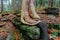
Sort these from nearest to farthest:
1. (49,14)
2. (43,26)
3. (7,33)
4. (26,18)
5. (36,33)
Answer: (36,33), (43,26), (26,18), (7,33), (49,14)

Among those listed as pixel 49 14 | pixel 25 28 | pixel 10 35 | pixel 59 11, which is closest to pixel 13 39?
pixel 10 35

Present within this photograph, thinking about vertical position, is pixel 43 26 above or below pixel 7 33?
above

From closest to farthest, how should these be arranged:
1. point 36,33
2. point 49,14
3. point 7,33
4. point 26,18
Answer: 1. point 36,33
2. point 26,18
3. point 7,33
4. point 49,14

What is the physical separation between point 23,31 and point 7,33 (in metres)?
1.30

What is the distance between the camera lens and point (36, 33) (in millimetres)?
7527

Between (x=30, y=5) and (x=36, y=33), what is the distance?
2.29 metres

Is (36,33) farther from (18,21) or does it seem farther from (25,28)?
(18,21)

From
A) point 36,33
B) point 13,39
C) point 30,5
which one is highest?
point 30,5

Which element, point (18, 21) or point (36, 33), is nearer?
point (36, 33)

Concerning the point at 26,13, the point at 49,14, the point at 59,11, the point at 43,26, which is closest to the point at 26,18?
the point at 26,13

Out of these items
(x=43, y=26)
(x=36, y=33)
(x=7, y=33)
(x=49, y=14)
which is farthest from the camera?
(x=49, y=14)

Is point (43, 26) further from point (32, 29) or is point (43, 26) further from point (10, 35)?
point (10, 35)

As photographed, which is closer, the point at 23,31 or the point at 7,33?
the point at 23,31

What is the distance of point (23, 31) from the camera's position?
8742 mm
